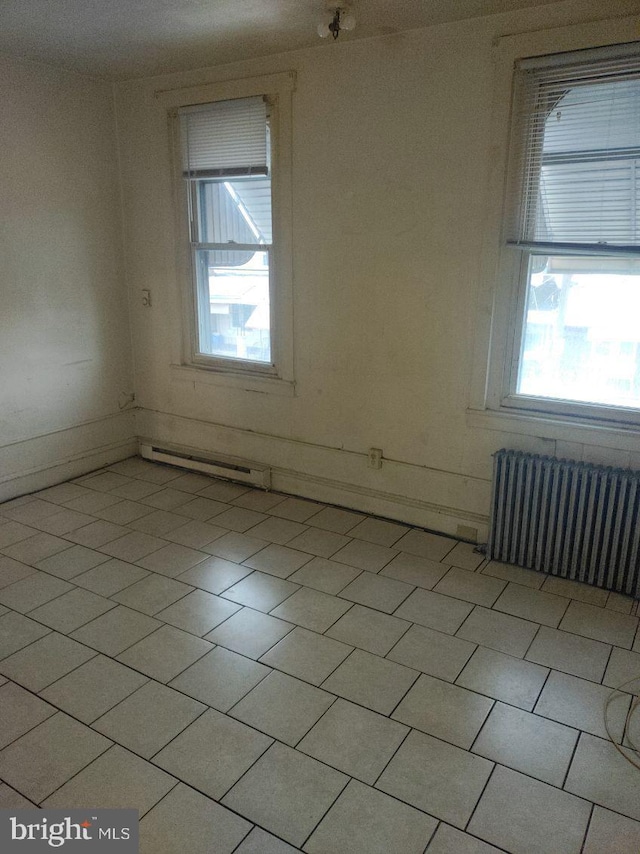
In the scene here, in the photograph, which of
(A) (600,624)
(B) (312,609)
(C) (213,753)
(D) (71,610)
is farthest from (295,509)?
(C) (213,753)

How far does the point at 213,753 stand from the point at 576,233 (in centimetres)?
267

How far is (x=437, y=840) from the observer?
1818mm

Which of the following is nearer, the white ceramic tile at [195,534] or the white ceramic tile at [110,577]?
the white ceramic tile at [110,577]

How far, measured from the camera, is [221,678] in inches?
97.7

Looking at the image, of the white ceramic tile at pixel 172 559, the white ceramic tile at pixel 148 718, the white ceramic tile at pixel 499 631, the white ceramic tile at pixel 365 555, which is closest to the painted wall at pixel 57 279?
the white ceramic tile at pixel 172 559

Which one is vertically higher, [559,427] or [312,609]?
[559,427]

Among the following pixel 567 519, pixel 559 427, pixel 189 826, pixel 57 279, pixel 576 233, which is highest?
pixel 576 233

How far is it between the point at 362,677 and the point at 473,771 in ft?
1.84

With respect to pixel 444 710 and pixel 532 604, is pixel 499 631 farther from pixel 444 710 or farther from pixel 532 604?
pixel 444 710

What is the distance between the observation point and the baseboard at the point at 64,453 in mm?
4133

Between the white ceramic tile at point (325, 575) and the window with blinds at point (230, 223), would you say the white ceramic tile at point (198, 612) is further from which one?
the window with blinds at point (230, 223)

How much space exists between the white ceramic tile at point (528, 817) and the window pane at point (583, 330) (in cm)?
183

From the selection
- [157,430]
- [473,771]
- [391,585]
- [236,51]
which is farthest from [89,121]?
[473,771]

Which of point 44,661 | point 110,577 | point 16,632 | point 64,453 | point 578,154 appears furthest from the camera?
point 64,453
